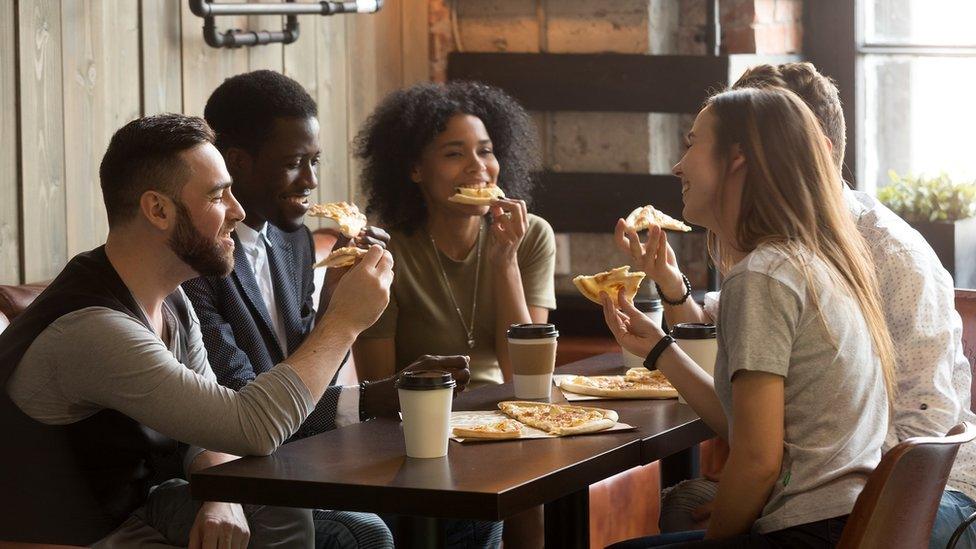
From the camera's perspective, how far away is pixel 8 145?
2742 millimetres

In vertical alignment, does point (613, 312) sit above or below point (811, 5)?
below

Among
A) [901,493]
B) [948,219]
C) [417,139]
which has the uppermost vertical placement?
[417,139]

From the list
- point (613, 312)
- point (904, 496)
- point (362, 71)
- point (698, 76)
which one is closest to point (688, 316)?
point (613, 312)

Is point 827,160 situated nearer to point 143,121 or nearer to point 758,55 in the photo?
point 143,121

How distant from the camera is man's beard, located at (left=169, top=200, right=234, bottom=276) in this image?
2135 millimetres

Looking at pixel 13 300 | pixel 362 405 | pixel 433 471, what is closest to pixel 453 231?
pixel 362 405

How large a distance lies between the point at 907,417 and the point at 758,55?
87.2 inches

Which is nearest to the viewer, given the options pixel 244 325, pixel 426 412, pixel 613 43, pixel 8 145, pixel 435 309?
pixel 426 412

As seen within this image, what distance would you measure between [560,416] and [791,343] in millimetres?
497

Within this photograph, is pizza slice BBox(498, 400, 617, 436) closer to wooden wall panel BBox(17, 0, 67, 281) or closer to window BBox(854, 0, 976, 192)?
wooden wall panel BBox(17, 0, 67, 281)

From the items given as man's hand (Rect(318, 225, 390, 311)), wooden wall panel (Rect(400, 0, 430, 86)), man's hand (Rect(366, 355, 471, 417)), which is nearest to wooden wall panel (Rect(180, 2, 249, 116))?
man's hand (Rect(318, 225, 390, 311))

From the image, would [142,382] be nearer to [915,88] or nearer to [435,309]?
[435,309]

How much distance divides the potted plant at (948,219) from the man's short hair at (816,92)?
140 cm

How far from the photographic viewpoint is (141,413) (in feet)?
6.42
